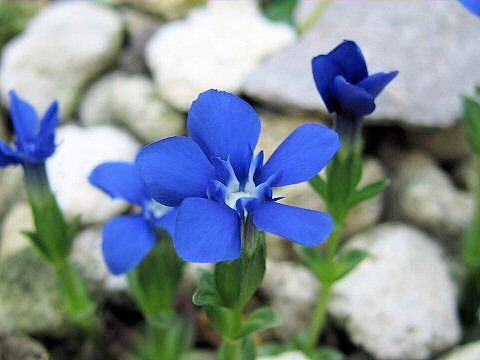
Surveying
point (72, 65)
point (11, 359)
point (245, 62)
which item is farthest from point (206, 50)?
point (11, 359)

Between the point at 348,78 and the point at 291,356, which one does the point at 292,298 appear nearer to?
the point at 291,356

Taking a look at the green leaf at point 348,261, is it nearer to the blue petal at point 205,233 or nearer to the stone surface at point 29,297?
the blue petal at point 205,233

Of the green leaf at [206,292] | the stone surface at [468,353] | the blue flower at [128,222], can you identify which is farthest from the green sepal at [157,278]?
the stone surface at [468,353]

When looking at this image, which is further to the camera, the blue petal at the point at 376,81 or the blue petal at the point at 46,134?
the blue petal at the point at 46,134

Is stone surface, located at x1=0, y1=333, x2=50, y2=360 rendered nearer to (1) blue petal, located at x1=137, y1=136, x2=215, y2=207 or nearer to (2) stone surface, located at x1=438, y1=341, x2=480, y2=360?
(1) blue petal, located at x1=137, y1=136, x2=215, y2=207

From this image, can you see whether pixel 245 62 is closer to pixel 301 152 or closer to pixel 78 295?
pixel 78 295

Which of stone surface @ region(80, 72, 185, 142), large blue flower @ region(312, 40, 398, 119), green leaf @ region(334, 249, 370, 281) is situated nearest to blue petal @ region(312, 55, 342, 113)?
large blue flower @ region(312, 40, 398, 119)

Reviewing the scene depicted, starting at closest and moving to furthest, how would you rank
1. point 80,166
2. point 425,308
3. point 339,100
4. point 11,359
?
point 339,100 → point 11,359 → point 425,308 → point 80,166
